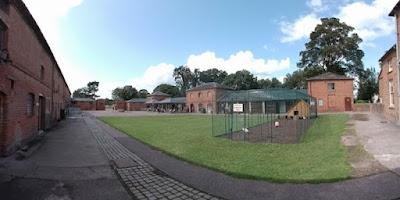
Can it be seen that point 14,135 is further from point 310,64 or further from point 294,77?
point 294,77

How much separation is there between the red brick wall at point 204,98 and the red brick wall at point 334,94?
20.5 metres

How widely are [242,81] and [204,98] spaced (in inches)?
766

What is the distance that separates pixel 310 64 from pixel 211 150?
5028cm

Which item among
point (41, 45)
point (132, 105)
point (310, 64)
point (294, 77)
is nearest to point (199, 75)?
point (132, 105)

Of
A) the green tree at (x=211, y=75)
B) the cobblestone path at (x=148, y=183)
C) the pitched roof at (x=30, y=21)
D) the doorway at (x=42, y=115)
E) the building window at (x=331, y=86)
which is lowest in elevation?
the cobblestone path at (x=148, y=183)

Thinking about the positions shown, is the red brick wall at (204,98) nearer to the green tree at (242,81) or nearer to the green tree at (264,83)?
the green tree at (242,81)

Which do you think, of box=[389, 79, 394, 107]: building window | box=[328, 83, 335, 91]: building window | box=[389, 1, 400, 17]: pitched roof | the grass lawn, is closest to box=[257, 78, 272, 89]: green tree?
box=[328, 83, 335, 91]: building window

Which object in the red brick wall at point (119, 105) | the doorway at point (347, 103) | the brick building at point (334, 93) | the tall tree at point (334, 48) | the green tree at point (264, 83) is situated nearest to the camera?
the doorway at point (347, 103)

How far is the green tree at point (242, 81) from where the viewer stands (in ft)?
223

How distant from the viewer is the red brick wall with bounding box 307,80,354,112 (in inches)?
1419

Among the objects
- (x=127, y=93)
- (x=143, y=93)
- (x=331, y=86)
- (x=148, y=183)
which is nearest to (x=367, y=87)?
(x=331, y=86)

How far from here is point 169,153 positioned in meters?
7.98

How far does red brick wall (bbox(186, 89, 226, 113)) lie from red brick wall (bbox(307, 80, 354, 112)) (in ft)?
67.2

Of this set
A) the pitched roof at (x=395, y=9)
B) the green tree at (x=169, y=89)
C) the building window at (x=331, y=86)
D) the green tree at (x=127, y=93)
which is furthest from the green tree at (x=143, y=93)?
the pitched roof at (x=395, y=9)
